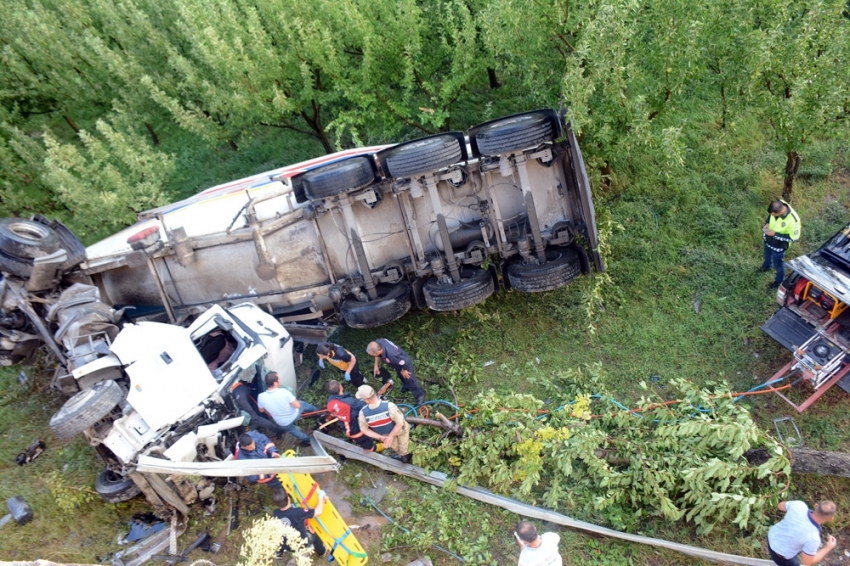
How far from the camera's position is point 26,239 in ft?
20.4

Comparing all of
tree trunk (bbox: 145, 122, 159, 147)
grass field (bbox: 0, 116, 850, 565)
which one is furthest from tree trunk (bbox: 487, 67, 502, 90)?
tree trunk (bbox: 145, 122, 159, 147)

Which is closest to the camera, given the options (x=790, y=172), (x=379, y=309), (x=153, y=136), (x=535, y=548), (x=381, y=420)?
(x=535, y=548)

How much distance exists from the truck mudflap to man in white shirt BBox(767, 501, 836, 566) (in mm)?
1916

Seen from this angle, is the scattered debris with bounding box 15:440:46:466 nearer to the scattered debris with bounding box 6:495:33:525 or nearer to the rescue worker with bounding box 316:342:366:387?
the scattered debris with bounding box 6:495:33:525

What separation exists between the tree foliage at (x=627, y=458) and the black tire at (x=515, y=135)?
2415 millimetres

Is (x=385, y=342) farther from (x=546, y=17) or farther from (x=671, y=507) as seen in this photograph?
(x=546, y=17)

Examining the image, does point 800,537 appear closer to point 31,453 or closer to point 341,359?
point 341,359

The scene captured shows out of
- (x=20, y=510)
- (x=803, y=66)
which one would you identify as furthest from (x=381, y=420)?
(x=803, y=66)

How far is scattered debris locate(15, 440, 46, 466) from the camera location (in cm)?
662

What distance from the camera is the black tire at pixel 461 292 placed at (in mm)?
6234

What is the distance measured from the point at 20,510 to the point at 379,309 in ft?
13.5

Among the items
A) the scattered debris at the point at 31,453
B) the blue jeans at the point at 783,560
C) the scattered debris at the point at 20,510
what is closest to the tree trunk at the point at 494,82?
the blue jeans at the point at 783,560

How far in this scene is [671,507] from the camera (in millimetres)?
4828

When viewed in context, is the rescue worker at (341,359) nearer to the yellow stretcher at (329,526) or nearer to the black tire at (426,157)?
the yellow stretcher at (329,526)
